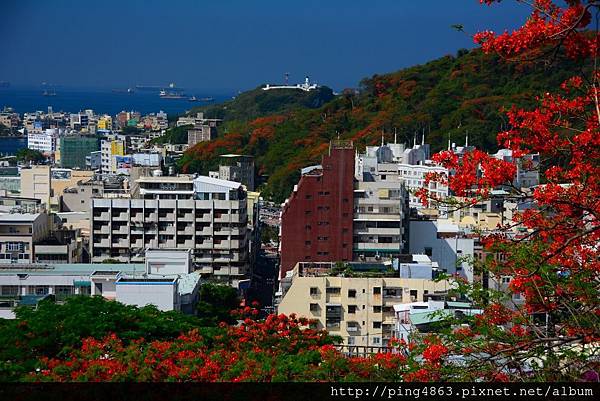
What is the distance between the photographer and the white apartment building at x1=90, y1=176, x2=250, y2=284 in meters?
25.0

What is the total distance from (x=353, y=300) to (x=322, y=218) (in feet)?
15.5

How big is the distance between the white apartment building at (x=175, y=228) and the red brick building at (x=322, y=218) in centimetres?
253

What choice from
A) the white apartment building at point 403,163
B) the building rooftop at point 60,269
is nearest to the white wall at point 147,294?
the building rooftop at point 60,269

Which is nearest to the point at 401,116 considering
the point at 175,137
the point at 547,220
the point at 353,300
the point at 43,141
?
the point at 175,137

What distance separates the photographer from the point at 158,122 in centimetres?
9088

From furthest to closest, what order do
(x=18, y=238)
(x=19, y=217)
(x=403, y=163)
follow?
(x=403, y=163), (x=19, y=217), (x=18, y=238)

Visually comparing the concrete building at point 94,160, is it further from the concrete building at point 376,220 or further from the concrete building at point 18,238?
the concrete building at point 376,220

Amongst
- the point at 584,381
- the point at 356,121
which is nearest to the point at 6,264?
the point at 584,381

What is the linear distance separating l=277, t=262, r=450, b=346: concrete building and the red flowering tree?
35.6 feet

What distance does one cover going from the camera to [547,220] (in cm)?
665

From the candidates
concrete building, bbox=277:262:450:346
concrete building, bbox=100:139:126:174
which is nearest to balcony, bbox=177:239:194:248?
concrete building, bbox=277:262:450:346

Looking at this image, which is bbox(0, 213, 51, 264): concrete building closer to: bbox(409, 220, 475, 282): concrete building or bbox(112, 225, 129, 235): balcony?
bbox(112, 225, 129, 235): balcony

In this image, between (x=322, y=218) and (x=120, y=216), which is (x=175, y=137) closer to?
(x=120, y=216)

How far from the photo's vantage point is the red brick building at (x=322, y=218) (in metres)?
22.7
